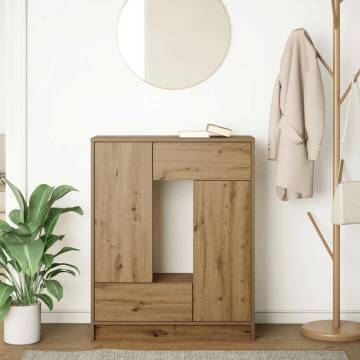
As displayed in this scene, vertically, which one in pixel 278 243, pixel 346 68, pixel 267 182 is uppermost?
pixel 346 68

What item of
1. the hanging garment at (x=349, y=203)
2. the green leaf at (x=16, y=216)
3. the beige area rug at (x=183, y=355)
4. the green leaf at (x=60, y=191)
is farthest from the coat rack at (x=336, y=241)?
the green leaf at (x=16, y=216)

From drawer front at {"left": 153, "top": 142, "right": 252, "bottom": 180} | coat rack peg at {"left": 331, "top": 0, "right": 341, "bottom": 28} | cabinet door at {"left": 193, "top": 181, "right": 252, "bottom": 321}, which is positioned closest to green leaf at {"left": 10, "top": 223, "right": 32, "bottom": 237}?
drawer front at {"left": 153, "top": 142, "right": 252, "bottom": 180}

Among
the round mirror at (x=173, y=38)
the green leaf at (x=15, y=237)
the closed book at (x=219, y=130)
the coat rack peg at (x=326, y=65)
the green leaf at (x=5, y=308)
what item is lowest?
the green leaf at (x=5, y=308)

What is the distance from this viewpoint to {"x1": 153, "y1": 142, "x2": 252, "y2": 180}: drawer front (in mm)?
3762

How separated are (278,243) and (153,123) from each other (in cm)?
102

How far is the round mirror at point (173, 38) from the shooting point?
161 inches

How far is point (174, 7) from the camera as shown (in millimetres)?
4078

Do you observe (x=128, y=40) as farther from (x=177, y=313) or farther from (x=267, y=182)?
(x=177, y=313)

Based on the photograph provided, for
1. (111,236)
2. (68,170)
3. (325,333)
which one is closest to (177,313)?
(111,236)

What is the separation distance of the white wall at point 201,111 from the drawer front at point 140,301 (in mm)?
389

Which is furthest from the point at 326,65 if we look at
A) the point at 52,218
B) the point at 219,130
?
the point at 52,218

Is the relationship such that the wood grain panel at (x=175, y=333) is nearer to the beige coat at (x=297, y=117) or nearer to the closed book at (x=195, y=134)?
the beige coat at (x=297, y=117)

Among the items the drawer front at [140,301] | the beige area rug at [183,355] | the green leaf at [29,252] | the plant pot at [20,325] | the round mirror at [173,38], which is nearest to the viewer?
the beige area rug at [183,355]

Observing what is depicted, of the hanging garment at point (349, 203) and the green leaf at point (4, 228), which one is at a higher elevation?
the hanging garment at point (349, 203)
